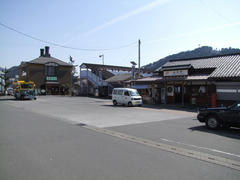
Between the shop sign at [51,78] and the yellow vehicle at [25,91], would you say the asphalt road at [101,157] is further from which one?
the shop sign at [51,78]

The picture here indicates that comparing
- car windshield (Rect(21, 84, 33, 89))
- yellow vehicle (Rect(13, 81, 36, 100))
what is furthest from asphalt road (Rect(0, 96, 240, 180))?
car windshield (Rect(21, 84, 33, 89))

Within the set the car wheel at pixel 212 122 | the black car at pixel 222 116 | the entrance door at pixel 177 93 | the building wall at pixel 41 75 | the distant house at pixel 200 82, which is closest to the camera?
the black car at pixel 222 116

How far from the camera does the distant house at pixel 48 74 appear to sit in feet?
165

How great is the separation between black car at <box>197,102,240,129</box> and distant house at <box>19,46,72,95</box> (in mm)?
46631

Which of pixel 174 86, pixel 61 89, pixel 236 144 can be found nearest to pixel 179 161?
pixel 236 144

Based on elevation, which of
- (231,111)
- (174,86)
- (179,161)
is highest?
(174,86)

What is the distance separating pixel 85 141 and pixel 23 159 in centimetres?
231

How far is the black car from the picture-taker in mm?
8875

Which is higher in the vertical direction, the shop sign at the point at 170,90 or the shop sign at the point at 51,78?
the shop sign at the point at 51,78

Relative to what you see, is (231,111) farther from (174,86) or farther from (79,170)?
(174,86)

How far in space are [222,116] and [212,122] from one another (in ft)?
1.93

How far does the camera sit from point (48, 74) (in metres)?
52.5

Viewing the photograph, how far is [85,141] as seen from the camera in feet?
23.6

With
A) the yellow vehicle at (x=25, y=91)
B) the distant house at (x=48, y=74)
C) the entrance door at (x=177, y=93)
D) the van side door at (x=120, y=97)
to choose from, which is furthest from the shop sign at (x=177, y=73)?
the distant house at (x=48, y=74)
